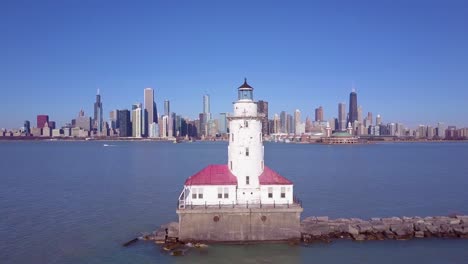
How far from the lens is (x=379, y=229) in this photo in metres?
34.6

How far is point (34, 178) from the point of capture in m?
76.4

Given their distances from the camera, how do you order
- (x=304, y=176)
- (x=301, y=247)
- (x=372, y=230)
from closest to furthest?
1. (x=301, y=247)
2. (x=372, y=230)
3. (x=304, y=176)

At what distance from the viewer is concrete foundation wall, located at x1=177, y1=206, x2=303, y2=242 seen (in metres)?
30.7

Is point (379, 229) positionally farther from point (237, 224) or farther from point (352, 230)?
point (237, 224)

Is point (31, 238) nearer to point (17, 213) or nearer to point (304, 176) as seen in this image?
point (17, 213)

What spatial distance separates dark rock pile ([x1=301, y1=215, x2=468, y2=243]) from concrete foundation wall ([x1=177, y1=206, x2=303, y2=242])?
107 inches

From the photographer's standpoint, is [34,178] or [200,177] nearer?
[200,177]

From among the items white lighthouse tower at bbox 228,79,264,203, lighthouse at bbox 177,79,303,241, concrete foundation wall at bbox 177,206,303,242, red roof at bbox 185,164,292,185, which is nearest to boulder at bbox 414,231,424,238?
lighthouse at bbox 177,79,303,241

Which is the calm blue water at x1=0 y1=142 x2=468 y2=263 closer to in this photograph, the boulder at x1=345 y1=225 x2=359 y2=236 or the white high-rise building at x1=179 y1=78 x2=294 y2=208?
the boulder at x1=345 y1=225 x2=359 y2=236

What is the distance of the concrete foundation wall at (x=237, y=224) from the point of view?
101 ft

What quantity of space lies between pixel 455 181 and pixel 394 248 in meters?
47.2

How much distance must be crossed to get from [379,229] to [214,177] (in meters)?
13.1

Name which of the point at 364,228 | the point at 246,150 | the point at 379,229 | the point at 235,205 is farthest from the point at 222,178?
the point at 379,229

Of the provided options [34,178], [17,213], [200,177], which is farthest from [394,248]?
[34,178]
